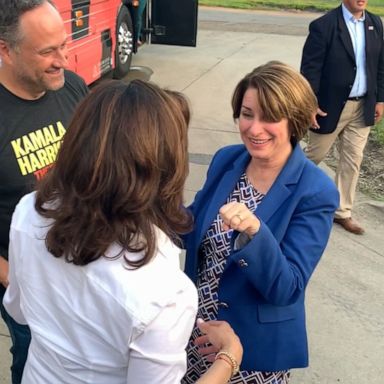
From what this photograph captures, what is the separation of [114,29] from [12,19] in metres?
6.38

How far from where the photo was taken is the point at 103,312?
1.21 meters

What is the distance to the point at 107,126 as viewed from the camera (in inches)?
47.4

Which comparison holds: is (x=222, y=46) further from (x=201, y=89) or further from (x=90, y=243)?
(x=90, y=243)

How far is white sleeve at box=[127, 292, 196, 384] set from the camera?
1.18 meters

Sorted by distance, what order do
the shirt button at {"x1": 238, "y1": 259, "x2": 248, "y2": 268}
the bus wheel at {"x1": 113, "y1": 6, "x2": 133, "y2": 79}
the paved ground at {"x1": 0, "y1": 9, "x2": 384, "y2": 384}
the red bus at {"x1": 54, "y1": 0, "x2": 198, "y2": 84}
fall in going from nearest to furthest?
the shirt button at {"x1": 238, "y1": 259, "x2": 248, "y2": 268} < the paved ground at {"x1": 0, "y1": 9, "x2": 384, "y2": 384} < the red bus at {"x1": 54, "y1": 0, "x2": 198, "y2": 84} < the bus wheel at {"x1": 113, "y1": 6, "x2": 133, "y2": 79}

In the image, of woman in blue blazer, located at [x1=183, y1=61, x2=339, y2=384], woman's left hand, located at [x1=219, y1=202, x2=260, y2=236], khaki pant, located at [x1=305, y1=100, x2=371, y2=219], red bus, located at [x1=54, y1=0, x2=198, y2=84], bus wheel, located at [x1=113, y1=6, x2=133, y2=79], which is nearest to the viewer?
woman's left hand, located at [x1=219, y1=202, x2=260, y2=236]

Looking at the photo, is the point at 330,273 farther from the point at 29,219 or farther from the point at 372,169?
the point at 29,219

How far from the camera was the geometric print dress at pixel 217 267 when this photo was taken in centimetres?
200

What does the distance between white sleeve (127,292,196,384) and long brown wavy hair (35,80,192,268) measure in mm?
128

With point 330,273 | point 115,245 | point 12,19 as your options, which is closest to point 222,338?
point 115,245

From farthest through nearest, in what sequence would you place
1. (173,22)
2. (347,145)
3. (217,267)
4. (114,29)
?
(173,22) → (114,29) → (347,145) → (217,267)

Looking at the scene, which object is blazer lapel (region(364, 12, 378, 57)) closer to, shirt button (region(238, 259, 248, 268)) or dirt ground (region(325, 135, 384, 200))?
dirt ground (region(325, 135, 384, 200))

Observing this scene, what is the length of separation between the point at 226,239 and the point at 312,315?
1.91m

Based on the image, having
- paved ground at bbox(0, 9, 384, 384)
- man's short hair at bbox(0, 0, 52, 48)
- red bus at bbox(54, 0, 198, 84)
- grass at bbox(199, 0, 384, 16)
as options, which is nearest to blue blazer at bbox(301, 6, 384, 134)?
paved ground at bbox(0, 9, 384, 384)
